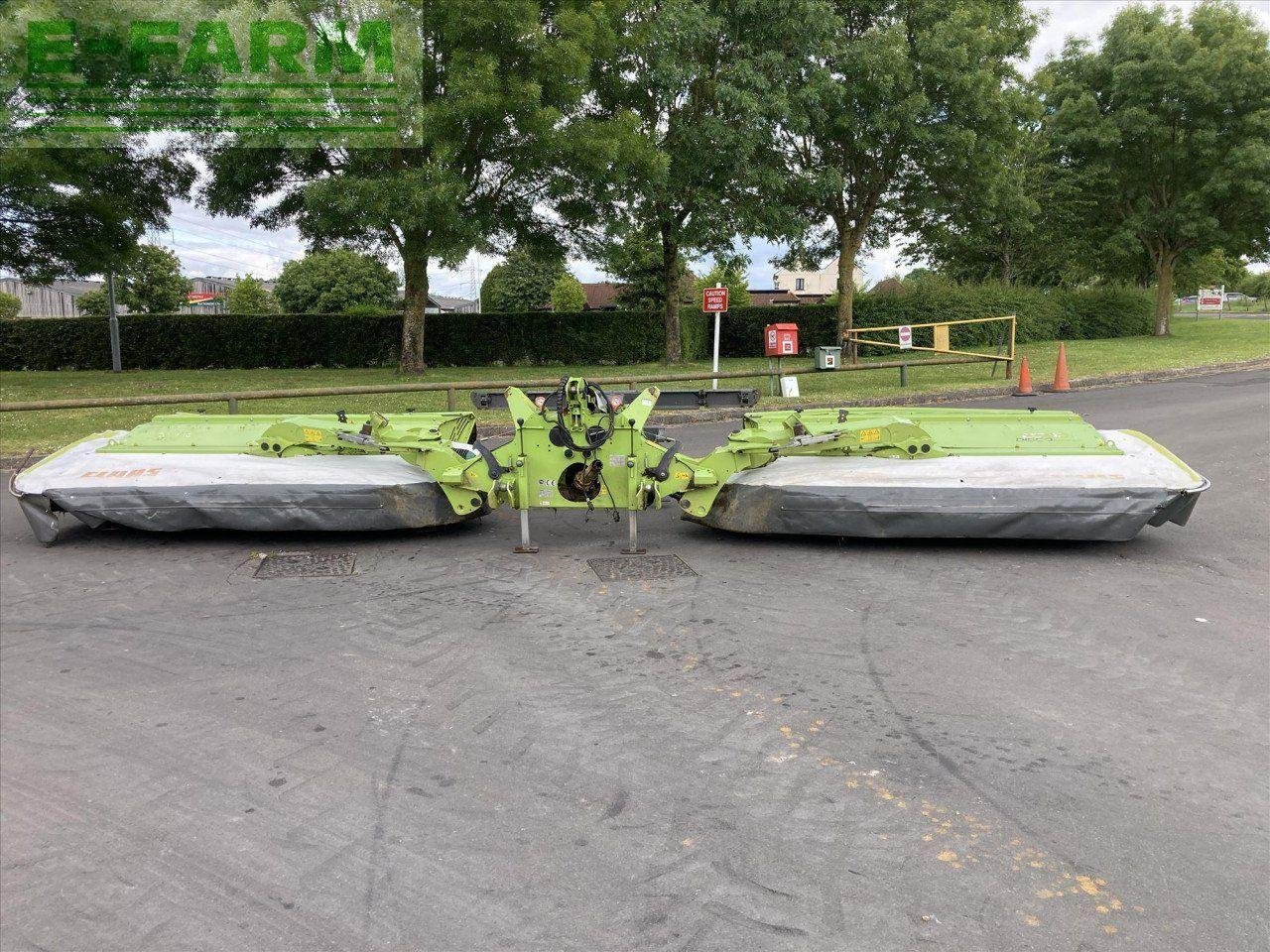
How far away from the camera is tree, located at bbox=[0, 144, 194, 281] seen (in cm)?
1983

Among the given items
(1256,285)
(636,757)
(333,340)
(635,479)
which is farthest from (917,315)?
(1256,285)

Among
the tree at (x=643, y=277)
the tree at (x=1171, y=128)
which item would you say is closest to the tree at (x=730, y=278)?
the tree at (x=643, y=277)

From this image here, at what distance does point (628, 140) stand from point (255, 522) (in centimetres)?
1411

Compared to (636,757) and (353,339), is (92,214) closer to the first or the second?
(353,339)

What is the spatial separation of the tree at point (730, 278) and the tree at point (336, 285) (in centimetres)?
1929

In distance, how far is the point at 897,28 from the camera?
21062 millimetres

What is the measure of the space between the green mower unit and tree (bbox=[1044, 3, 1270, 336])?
26527 millimetres

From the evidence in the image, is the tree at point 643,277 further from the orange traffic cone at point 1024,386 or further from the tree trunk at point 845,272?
the orange traffic cone at point 1024,386

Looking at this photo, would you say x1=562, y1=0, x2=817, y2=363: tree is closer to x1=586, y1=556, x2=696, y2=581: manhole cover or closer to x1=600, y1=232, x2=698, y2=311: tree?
x1=600, y1=232, x2=698, y2=311: tree

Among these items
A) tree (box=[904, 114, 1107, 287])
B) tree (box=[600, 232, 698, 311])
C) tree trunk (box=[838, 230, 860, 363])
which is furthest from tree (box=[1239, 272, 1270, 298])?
tree trunk (box=[838, 230, 860, 363])

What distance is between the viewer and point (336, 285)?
5556 centimetres

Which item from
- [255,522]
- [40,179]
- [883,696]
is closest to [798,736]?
[883,696]

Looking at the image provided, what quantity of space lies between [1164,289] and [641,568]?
115 feet

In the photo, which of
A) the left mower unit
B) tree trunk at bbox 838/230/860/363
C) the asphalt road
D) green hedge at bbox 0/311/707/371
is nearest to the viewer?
the asphalt road
